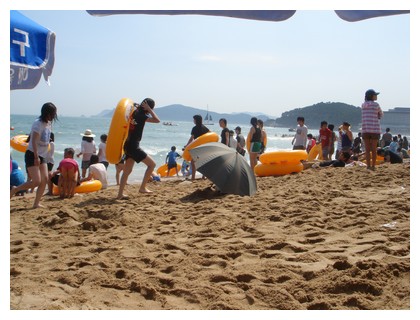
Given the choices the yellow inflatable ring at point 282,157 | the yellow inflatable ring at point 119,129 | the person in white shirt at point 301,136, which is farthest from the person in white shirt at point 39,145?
the person in white shirt at point 301,136

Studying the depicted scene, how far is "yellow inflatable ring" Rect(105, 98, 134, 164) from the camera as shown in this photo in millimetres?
5898

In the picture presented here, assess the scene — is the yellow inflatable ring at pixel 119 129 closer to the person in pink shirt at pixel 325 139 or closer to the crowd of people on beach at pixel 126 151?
the crowd of people on beach at pixel 126 151

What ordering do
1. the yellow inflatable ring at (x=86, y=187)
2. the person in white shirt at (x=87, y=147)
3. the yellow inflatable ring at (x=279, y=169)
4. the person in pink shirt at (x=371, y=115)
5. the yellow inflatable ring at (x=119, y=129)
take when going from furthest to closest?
the person in white shirt at (x=87, y=147), the yellow inflatable ring at (x=279, y=169), the person in pink shirt at (x=371, y=115), the yellow inflatable ring at (x=86, y=187), the yellow inflatable ring at (x=119, y=129)

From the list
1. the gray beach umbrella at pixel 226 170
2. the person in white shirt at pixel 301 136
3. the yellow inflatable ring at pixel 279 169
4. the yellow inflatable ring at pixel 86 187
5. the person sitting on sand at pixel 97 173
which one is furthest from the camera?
the person in white shirt at pixel 301 136

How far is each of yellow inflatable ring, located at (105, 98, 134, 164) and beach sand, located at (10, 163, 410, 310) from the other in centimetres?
75

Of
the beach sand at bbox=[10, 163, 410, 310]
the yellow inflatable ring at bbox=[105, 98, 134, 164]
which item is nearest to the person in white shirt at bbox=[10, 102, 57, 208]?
the beach sand at bbox=[10, 163, 410, 310]

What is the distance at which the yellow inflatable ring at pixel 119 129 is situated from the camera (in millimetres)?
5898

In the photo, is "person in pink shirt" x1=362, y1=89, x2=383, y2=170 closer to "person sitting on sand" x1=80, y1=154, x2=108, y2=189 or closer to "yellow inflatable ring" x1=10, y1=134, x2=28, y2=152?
"person sitting on sand" x1=80, y1=154, x2=108, y2=189

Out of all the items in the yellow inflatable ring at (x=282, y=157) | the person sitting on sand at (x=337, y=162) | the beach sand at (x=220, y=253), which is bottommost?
the beach sand at (x=220, y=253)

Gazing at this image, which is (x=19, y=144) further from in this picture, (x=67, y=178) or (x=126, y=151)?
(x=126, y=151)

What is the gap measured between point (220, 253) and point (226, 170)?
221 centimetres

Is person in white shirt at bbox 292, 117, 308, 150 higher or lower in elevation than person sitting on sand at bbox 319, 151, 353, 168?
higher

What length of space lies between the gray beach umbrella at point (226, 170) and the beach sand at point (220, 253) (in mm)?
187

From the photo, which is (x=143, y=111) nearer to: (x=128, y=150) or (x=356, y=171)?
(x=128, y=150)
